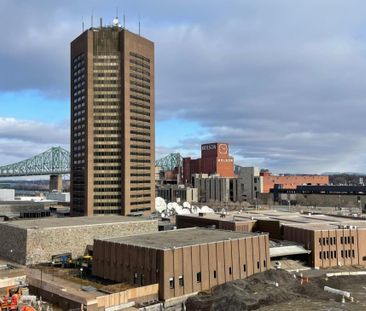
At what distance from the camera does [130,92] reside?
484ft

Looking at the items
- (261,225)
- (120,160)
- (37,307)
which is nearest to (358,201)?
(120,160)

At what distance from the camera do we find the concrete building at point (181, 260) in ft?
180

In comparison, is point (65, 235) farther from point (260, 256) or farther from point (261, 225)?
point (261, 225)

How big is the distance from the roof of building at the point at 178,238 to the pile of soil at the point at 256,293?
6905 millimetres

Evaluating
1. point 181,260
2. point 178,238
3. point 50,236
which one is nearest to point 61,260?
point 50,236

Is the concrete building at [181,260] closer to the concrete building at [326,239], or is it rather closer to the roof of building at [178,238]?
the roof of building at [178,238]

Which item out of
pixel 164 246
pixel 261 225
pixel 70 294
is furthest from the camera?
pixel 261 225

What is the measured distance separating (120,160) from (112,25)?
48625mm

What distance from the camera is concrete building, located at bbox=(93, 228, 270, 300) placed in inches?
2154

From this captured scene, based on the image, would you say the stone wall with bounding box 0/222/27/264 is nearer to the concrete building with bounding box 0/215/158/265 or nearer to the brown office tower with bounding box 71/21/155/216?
the concrete building with bounding box 0/215/158/265

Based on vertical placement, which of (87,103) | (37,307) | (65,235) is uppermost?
(87,103)

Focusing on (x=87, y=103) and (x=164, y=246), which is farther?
(x=87, y=103)

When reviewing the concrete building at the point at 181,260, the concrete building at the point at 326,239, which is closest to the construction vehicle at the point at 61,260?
the concrete building at the point at 181,260

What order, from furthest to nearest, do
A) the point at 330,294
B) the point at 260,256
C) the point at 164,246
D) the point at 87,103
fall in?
1. the point at 87,103
2. the point at 260,256
3. the point at 164,246
4. the point at 330,294
